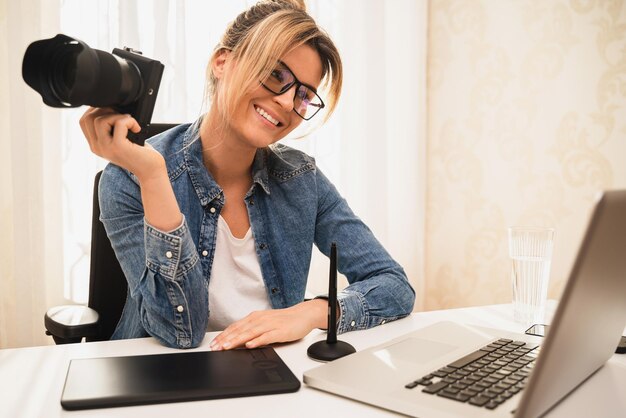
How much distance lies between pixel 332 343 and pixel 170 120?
3.92 feet

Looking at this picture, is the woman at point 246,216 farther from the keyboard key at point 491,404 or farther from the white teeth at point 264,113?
the keyboard key at point 491,404

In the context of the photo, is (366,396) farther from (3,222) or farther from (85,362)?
(3,222)

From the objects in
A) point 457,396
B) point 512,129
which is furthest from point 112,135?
point 512,129

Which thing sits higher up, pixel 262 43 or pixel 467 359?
pixel 262 43

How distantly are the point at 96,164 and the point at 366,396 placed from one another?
1.33 metres

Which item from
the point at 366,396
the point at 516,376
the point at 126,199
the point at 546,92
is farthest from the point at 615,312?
the point at 546,92

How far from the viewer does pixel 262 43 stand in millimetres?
1010

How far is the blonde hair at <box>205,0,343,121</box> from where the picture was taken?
1015mm

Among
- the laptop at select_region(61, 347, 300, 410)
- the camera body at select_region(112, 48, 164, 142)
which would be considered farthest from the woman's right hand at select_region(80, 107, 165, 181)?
the laptop at select_region(61, 347, 300, 410)

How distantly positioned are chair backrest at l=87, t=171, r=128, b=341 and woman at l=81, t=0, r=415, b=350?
83 mm

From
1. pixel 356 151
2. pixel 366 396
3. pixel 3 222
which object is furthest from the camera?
pixel 356 151

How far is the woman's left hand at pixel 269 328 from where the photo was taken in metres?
0.77

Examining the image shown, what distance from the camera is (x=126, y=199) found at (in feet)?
2.97

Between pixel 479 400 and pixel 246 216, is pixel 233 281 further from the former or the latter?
pixel 479 400
